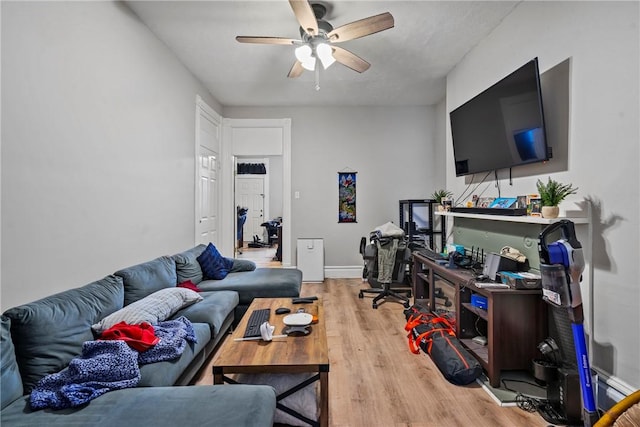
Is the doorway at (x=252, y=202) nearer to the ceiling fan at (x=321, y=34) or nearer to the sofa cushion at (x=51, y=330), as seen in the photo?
the ceiling fan at (x=321, y=34)

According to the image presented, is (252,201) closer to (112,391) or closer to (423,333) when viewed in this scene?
(423,333)

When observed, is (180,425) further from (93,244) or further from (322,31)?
(322,31)

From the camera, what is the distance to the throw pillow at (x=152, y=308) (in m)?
1.77

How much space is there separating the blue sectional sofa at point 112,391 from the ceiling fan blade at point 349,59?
96.1 inches

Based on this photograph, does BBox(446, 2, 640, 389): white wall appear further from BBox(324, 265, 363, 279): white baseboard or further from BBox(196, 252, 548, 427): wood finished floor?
BBox(324, 265, 363, 279): white baseboard

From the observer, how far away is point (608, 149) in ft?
5.83

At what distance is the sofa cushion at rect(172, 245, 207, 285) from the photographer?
3006 millimetres

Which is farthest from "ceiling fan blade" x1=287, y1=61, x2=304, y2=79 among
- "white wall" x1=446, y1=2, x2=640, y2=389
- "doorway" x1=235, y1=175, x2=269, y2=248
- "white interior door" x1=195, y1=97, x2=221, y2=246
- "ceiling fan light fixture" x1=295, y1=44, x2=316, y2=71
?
"doorway" x1=235, y1=175, x2=269, y2=248

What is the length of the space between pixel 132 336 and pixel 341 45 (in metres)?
3.16

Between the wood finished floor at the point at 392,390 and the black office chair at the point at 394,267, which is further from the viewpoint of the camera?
the black office chair at the point at 394,267

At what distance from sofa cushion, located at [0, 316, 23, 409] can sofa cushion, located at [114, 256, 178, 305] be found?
2.82ft

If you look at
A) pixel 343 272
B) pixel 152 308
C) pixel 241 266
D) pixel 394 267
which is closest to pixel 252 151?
pixel 241 266

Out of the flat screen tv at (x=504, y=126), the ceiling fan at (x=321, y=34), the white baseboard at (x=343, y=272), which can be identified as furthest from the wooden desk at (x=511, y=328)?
the white baseboard at (x=343, y=272)

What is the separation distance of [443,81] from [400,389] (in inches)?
153
